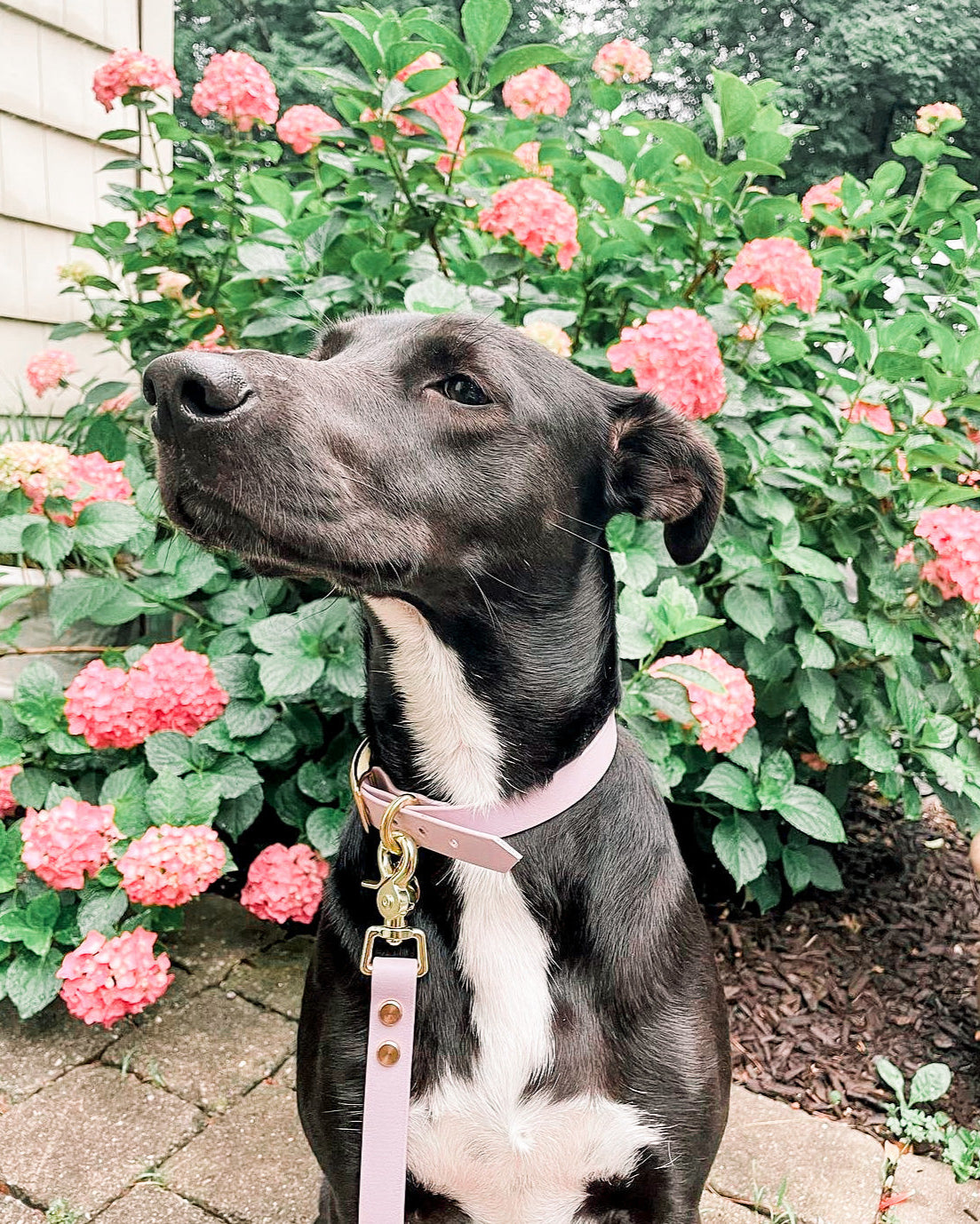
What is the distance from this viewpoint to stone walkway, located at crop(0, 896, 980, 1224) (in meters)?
2.11

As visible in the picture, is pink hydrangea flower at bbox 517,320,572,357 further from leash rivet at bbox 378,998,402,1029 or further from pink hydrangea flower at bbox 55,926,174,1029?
pink hydrangea flower at bbox 55,926,174,1029

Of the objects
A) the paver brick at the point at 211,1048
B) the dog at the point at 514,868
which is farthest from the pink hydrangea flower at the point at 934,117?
the paver brick at the point at 211,1048

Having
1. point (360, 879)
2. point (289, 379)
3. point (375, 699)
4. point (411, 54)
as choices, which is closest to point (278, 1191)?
point (360, 879)

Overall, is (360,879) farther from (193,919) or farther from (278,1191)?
(193,919)

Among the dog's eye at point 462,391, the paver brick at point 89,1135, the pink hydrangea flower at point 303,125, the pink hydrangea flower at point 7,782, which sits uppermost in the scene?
the dog's eye at point 462,391

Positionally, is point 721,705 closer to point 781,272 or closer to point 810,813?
point 810,813

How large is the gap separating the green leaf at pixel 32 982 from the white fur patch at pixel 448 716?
1.38 m

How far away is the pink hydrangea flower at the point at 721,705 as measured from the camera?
2.34 meters

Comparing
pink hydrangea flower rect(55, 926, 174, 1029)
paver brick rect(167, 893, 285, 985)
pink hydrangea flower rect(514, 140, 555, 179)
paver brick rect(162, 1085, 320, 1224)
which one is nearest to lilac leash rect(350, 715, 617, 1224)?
paver brick rect(162, 1085, 320, 1224)

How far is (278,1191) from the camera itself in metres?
2.14

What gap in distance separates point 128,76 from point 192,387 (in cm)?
213

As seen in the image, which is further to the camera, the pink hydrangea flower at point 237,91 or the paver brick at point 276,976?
the pink hydrangea flower at point 237,91

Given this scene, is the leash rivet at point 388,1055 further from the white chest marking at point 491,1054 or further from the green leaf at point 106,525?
the green leaf at point 106,525

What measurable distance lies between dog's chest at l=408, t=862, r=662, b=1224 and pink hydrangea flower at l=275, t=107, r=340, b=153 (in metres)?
2.42
